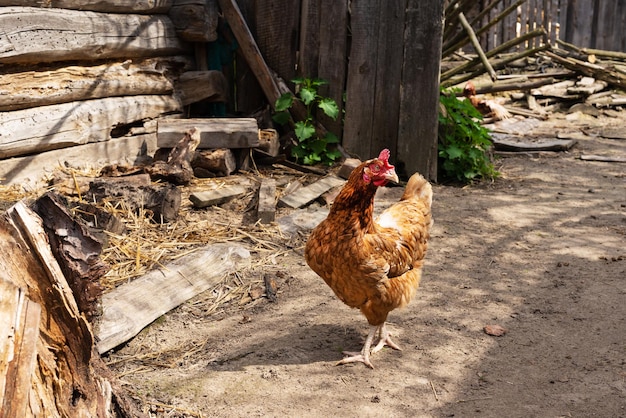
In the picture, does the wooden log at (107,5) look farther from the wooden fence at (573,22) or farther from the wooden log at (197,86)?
the wooden fence at (573,22)

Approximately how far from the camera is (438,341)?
4.36 m

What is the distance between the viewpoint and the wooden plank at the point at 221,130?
273 inches

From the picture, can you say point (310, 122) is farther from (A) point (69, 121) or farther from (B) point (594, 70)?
(B) point (594, 70)

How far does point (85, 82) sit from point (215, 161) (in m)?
1.37

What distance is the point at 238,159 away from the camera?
24.1 ft

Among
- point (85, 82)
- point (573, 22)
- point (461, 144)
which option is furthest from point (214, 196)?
point (573, 22)

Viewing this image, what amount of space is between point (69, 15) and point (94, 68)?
0.57 m

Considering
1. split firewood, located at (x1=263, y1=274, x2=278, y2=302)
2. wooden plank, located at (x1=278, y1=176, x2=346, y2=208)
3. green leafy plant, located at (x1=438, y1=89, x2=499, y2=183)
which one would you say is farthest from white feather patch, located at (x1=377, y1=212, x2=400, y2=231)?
green leafy plant, located at (x1=438, y1=89, x2=499, y2=183)

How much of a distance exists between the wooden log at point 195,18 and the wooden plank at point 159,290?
3033 mm

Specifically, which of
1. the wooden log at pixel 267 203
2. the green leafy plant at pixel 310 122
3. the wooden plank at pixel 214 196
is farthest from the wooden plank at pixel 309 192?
the green leafy plant at pixel 310 122

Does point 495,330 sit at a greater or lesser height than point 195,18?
lesser

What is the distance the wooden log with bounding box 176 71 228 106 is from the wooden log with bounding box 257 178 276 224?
1729mm

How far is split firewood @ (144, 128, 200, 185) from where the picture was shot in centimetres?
650

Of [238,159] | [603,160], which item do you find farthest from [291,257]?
[603,160]
